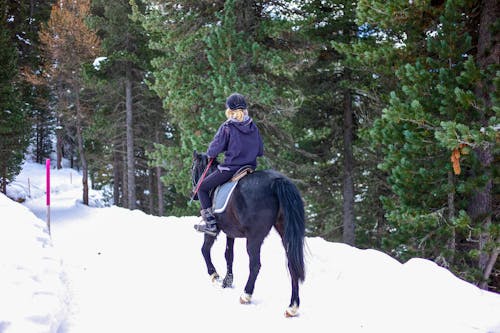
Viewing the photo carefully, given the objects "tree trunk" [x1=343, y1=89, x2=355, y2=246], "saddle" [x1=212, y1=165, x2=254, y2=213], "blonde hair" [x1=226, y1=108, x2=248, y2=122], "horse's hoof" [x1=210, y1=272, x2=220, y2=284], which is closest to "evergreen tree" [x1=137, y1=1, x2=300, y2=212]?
"tree trunk" [x1=343, y1=89, x2=355, y2=246]

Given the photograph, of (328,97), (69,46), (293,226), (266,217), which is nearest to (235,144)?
(266,217)

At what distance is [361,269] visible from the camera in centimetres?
536

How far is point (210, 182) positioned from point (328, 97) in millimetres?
8369

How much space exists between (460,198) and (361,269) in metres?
3.96

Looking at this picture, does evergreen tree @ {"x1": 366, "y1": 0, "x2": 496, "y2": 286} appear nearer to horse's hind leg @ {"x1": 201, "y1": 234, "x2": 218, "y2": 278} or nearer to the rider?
the rider

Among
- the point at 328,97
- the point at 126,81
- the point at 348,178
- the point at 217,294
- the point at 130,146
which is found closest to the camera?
the point at 217,294

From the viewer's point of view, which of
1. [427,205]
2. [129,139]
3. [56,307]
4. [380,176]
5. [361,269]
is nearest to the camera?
[56,307]

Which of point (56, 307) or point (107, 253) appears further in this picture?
point (107, 253)

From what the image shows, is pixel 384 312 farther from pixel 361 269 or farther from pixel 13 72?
pixel 13 72

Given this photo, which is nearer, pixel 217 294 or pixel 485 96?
pixel 217 294

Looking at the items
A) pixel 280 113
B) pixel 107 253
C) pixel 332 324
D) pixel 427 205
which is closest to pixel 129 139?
pixel 280 113

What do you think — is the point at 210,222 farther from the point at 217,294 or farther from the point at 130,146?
the point at 130,146

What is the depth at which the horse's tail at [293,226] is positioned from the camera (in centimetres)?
432

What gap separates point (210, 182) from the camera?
210 inches
